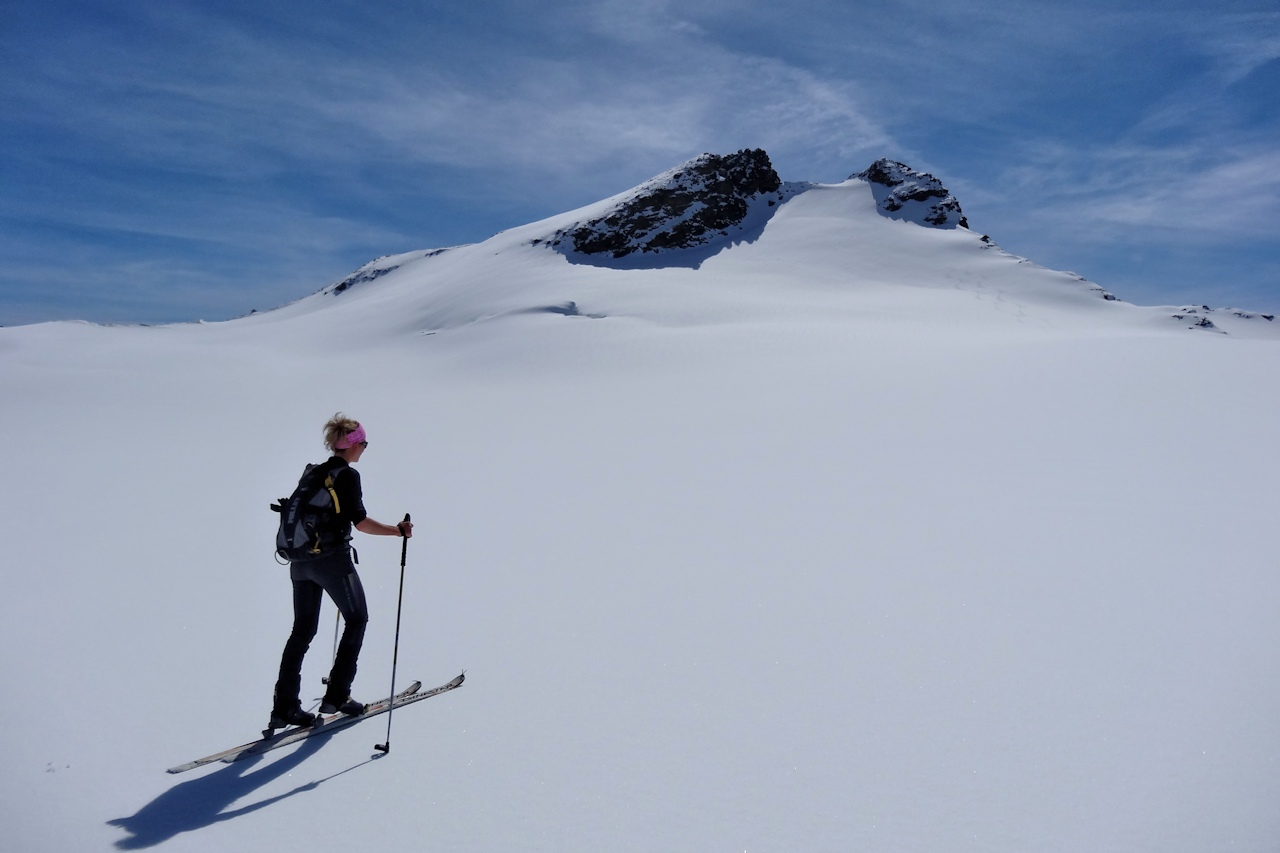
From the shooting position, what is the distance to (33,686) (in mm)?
4922

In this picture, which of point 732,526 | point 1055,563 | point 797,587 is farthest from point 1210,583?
point 732,526

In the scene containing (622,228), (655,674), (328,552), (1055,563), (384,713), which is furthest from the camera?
(622,228)

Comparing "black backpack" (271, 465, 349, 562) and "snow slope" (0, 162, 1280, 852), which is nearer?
"snow slope" (0, 162, 1280, 852)

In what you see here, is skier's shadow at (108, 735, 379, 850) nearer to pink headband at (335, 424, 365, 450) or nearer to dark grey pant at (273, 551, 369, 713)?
dark grey pant at (273, 551, 369, 713)

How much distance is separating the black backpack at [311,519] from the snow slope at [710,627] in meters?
1.26

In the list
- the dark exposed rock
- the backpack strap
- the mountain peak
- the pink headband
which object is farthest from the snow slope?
the mountain peak

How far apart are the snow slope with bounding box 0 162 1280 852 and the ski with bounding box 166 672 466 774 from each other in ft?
0.32

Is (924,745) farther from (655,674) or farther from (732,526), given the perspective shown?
(732,526)

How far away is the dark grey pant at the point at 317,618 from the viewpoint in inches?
173

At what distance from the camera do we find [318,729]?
14.6 feet

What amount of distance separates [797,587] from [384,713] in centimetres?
375

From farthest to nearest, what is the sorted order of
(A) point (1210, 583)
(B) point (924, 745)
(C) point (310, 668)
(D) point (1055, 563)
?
(D) point (1055, 563) < (A) point (1210, 583) < (C) point (310, 668) < (B) point (924, 745)

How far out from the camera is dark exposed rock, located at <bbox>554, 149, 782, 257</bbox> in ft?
→ 219

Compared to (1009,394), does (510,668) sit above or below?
below
